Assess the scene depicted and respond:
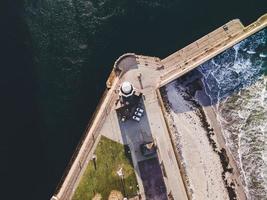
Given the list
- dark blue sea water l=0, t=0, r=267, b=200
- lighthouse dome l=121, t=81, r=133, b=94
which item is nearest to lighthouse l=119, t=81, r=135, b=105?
lighthouse dome l=121, t=81, r=133, b=94

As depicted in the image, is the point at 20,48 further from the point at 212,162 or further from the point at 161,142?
the point at 212,162

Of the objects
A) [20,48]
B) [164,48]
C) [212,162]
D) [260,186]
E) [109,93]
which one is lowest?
[260,186]

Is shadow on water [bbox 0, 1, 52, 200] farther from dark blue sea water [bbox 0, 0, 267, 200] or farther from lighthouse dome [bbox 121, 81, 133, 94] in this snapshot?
lighthouse dome [bbox 121, 81, 133, 94]

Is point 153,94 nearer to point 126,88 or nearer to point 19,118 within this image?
point 126,88

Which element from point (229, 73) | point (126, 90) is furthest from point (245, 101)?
point (126, 90)

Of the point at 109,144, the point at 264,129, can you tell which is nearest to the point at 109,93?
the point at 109,144

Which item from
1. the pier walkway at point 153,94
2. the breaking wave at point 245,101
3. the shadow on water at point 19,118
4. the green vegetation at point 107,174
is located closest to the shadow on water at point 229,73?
the breaking wave at point 245,101
